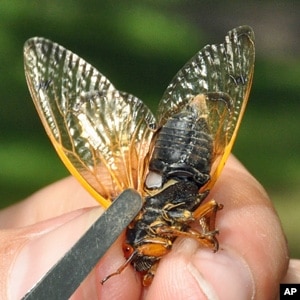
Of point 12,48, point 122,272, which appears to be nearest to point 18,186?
point 12,48

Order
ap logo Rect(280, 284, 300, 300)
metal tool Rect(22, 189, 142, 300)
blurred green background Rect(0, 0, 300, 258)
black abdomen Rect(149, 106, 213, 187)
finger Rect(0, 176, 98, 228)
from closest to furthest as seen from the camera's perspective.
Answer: metal tool Rect(22, 189, 142, 300)
black abdomen Rect(149, 106, 213, 187)
ap logo Rect(280, 284, 300, 300)
finger Rect(0, 176, 98, 228)
blurred green background Rect(0, 0, 300, 258)

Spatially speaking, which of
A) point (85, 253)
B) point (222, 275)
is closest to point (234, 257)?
point (222, 275)

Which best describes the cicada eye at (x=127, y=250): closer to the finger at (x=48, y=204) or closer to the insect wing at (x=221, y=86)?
the insect wing at (x=221, y=86)

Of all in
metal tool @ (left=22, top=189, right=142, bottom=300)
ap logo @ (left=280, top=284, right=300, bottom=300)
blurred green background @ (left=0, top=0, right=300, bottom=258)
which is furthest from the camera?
blurred green background @ (left=0, top=0, right=300, bottom=258)

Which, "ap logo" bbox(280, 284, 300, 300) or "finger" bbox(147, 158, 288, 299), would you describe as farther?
"ap logo" bbox(280, 284, 300, 300)

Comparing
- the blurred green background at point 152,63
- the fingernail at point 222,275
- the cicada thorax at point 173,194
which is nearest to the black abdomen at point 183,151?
the cicada thorax at point 173,194

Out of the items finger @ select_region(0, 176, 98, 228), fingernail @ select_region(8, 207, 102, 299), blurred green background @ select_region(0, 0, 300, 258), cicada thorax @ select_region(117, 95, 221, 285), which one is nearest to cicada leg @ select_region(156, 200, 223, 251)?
cicada thorax @ select_region(117, 95, 221, 285)

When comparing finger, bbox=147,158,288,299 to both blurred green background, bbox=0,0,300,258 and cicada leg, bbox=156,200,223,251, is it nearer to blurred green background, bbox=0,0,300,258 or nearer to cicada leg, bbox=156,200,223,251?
cicada leg, bbox=156,200,223,251
